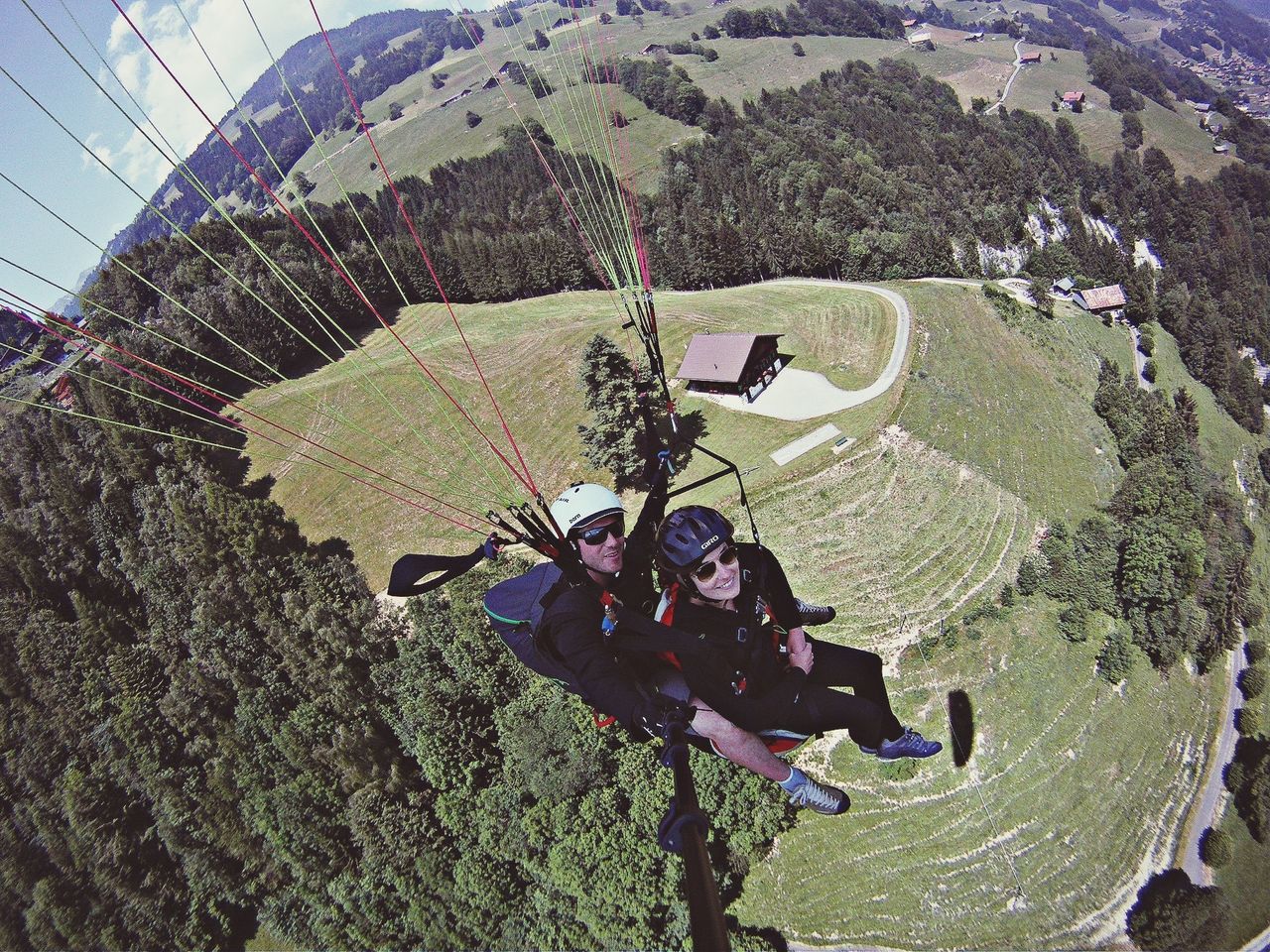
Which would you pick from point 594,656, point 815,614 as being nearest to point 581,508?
point 594,656

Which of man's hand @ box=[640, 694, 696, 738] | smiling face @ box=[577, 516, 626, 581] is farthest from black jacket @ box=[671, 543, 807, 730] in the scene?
smiling face @ box=[577, 516, 626, 581]

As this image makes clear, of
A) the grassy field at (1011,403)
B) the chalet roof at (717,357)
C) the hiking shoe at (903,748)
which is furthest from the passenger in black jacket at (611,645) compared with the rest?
the chalet roof at (717,357)

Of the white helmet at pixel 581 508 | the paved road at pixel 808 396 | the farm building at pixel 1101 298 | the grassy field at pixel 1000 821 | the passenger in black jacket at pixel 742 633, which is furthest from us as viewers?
the farm building at pixel 1101 298

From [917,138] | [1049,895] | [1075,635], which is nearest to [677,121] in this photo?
[917,138]

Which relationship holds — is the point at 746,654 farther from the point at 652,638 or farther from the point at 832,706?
the point at 832,706

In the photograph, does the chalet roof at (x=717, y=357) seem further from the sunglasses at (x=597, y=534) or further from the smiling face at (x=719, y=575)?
the smiling face at (x=719, y=575)

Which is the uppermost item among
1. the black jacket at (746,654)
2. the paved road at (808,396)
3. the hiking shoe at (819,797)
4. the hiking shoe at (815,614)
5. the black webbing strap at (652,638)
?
the black webbing strap at (652,638)
